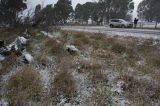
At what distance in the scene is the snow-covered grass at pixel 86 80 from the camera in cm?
682

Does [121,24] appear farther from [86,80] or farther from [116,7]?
[116,7]

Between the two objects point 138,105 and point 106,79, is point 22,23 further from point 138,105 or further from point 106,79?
point 138,105

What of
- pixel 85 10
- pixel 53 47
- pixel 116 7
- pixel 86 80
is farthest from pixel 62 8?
pixel 86 80

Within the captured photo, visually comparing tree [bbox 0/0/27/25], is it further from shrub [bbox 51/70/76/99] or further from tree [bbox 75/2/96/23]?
tree [bbox 75/2/96/23]

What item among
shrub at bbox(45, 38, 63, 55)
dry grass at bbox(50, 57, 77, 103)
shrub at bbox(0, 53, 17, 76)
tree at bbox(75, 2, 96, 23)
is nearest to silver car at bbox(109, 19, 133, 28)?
shrub at bbox(45, 38, 63, 55)

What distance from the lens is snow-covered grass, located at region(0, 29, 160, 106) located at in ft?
22.4

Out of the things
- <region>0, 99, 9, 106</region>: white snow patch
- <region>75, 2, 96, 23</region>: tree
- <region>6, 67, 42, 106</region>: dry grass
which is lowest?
<region>0, 99, 9, 106</region>: white snow patch

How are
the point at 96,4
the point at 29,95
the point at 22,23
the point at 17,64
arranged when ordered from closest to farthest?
the point at 29,95 < the point at 17,64 < the point at 22,23 < the point at 96,4

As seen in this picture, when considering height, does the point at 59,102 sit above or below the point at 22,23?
below

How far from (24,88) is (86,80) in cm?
194

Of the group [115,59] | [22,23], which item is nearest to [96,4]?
[22,23]

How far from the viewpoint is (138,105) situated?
20.9 feet

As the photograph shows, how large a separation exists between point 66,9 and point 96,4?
14.0m

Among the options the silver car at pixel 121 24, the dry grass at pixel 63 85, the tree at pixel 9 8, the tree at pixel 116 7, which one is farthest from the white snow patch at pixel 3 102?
the tree at pixel 116 7
